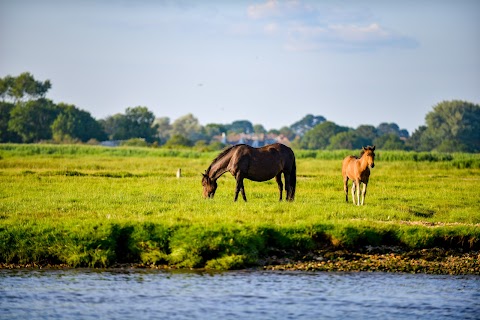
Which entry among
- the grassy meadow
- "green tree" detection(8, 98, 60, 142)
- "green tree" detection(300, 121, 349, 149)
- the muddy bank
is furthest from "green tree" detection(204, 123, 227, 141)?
the muddy bank

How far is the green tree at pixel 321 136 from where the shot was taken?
457 feet

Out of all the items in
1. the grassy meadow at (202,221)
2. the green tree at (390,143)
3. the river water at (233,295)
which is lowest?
the river water at (233,295)

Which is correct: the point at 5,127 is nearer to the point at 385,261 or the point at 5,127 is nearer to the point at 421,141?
the point at 421,141

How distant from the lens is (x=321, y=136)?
461 ft

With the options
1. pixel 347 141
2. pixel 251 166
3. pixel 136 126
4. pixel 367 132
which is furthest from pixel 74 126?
pixel 251 166

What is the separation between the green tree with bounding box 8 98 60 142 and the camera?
4021 inches

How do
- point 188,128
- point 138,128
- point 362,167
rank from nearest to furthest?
point 362,167 → point 138,128 → point 188,128

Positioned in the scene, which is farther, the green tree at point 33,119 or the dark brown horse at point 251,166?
the green tree at point 33,119

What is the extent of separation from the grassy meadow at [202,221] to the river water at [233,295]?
2.27 ft

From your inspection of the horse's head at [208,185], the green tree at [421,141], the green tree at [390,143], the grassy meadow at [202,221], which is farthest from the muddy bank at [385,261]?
the green tree at [421,141]

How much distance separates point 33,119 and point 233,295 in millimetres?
92842

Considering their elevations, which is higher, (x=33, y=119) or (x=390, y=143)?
(x=33, y=119)

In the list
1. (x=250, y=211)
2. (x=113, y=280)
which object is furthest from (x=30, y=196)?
(x=113, y=280)

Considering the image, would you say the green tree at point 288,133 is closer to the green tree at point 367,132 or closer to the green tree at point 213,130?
the green tree at point 213,130
